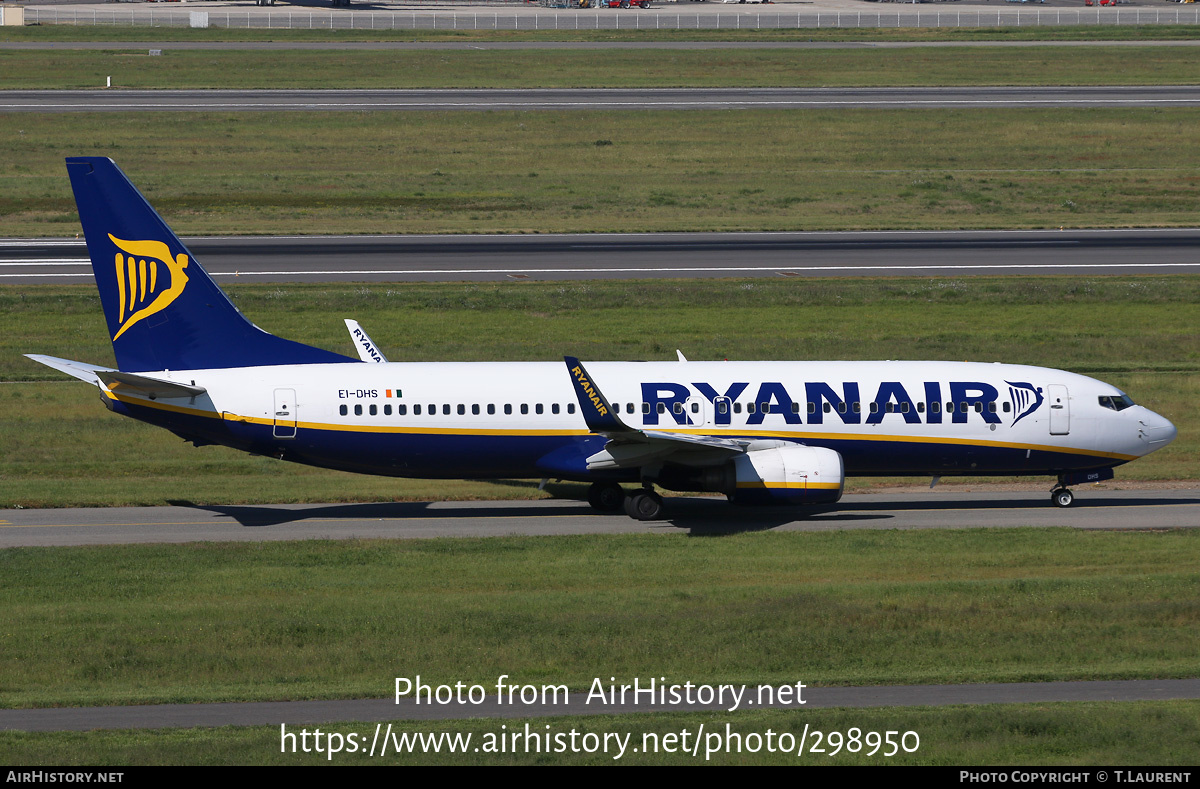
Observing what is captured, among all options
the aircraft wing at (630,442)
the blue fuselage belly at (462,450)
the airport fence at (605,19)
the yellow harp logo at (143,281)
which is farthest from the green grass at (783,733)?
the airport fence at (605,19)

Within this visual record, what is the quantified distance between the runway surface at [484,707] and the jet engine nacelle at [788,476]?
1177 centimetres

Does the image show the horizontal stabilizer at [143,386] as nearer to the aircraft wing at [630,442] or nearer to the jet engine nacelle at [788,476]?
the aircraft wing at [630,442]

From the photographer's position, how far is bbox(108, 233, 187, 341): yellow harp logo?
3525 cm

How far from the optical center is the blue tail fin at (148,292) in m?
35.0

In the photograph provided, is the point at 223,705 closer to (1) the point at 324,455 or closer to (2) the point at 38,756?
(2) the point at 38,756

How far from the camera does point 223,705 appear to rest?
21.5m

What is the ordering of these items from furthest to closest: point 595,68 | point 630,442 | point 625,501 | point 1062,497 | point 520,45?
point 520,45 → point 595,68 → point 1062,497 → point 625,501 → point 630,442

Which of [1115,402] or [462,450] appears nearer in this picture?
[462,450]

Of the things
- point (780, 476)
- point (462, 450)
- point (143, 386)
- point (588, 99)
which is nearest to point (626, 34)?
point (588, 99)

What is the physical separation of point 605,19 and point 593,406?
132 m

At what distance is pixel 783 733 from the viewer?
1983 centimetres

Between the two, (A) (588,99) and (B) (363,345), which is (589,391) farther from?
Result: (A) (588,99)

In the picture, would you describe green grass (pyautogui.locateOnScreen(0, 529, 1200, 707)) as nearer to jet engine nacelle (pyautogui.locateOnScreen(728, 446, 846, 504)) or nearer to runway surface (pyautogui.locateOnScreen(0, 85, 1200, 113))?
jet engine nacelle (pyautogui.locateOnScreen(728, 446, 846, 504))

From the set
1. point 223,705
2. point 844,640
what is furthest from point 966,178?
point 223,705
